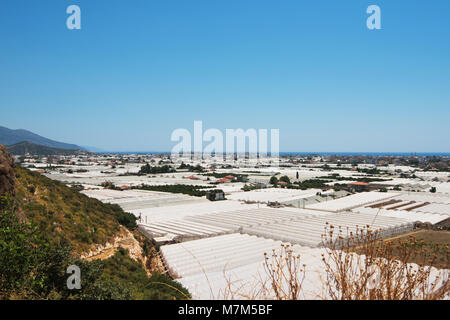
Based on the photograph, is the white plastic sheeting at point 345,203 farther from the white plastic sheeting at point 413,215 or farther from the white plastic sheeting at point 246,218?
the white plastic sheeting at point 246,218

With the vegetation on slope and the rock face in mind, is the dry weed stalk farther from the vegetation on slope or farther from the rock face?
the rock face

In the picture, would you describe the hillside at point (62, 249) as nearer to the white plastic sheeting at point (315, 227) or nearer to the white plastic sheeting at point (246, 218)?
the white plastic sheeting at point (246, 218)

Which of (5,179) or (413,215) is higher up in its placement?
(5,179)

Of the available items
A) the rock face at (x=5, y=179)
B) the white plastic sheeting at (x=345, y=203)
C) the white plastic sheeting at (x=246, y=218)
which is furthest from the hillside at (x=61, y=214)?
the white plastic sheeting at (x=345, y=203)

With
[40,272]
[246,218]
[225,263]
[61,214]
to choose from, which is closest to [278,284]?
[40,272]

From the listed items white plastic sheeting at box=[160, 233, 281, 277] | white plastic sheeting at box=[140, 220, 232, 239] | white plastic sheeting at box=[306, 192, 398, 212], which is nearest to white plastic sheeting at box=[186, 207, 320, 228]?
white plastic sheeting at box=[140, 220, 232, 239]

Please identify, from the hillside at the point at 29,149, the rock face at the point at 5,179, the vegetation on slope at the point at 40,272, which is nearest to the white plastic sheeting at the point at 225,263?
the vegetation on slope at the point at 40,272

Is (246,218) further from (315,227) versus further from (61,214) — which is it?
(61,214)

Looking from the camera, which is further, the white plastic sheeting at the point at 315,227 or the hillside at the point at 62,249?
the white plastic sheeting at the point at 315,227

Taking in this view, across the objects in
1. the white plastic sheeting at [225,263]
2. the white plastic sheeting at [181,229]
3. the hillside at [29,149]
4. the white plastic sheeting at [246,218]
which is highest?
the hillside at [29,149]

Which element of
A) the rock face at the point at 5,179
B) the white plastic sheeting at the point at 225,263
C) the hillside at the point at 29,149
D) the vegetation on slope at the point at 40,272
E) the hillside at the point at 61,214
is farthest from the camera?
the hillside at the point at 29,149

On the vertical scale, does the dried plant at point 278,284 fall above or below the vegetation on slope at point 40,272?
above

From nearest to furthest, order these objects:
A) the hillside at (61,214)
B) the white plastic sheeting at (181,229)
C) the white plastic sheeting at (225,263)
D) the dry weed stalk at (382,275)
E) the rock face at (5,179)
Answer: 1. the dry weed stalk at (382,275)
2. the rock face at (5,179)
3. the white plastic sheeting at (225,263)
4. the hillside at (61,214)
5. the white plastic sheeting at (181,229)
